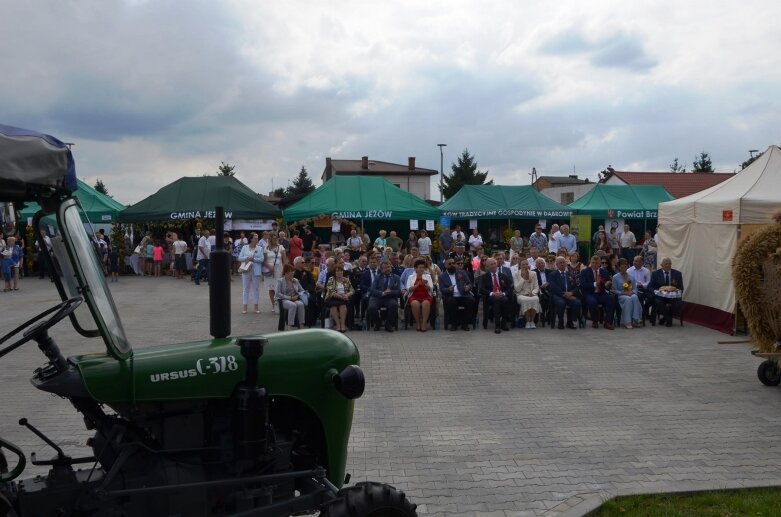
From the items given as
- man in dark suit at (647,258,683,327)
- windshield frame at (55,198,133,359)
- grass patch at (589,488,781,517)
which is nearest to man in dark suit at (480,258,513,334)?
man in dark suit at (647,258,683,327)

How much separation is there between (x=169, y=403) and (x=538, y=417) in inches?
194

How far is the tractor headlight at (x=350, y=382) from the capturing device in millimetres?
3875

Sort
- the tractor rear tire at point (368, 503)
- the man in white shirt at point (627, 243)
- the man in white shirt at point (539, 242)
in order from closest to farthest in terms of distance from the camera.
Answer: the tractor rear tire at point (368, 503) < the man in white shirt at point (539, 242) < the man in white shirt at point (627, 243)

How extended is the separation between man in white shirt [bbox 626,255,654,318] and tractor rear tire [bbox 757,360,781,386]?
543 cm

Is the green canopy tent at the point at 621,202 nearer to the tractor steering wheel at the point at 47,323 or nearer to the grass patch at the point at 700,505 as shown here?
the grass patch at the point at 700,505

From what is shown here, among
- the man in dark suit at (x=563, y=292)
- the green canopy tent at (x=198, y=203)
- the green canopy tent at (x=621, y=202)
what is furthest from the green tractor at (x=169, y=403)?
the green canopy tent at (x=621, y=202)

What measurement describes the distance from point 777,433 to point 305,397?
5397 millimetres

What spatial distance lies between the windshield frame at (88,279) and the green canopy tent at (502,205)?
23370 millimetres

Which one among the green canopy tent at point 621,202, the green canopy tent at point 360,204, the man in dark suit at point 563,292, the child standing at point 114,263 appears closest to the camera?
the man in dark suit at point 563,292

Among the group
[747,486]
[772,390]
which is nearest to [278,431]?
[747,486]

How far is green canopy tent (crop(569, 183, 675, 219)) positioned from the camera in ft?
93.8

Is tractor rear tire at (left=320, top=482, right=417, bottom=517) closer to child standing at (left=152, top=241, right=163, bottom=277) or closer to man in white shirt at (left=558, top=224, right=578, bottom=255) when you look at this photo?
man in white shirt at (left=558, top=224, right=578, bottom=255)

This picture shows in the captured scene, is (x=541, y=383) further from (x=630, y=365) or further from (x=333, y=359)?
(x=333, y=359)

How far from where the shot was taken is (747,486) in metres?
5.48
